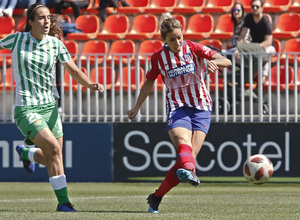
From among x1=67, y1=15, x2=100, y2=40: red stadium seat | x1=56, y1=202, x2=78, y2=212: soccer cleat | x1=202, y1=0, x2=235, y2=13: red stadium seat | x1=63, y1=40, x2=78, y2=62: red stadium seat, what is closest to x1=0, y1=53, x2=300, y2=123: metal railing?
x1=63, y1=40, x2=78, y2=62: red stadium seat

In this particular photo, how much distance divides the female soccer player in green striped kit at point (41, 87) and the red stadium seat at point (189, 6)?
28.3 feet

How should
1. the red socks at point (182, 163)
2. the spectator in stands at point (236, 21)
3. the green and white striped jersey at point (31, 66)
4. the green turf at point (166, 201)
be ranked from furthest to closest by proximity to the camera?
the spectator in stands at point (236, 21) → the green and white striped jersey at point (31, 66) → the green turf at point (166, 201) → the red socks at point (182, 163)

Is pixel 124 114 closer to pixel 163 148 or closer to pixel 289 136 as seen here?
pixel 163 148

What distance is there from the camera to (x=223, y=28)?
605 inches

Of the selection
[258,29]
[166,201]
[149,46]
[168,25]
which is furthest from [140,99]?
[149,46]

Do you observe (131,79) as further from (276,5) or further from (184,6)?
(276,5)

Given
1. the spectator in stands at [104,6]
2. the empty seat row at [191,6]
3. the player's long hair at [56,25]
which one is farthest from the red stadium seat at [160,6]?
the player's long hair at [56,25]

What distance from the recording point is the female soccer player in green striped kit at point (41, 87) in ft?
23.3

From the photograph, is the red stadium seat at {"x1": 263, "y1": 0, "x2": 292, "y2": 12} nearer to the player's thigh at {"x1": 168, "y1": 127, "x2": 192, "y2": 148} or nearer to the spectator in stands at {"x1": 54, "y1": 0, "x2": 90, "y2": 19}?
the spectator in stands at {"x1": 54, "y1": 0, "x2": 90, "y2": 19}

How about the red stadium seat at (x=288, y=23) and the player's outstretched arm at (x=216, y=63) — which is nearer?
the player's outstretched arm at (x=216, y=63)

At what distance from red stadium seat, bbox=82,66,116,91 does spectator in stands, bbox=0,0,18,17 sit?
4.29m

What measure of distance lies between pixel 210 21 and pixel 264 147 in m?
4.47

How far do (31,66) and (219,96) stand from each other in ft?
18.1

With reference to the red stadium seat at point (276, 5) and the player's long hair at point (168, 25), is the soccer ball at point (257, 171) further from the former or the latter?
the red stadium seat at point (276, 5)
